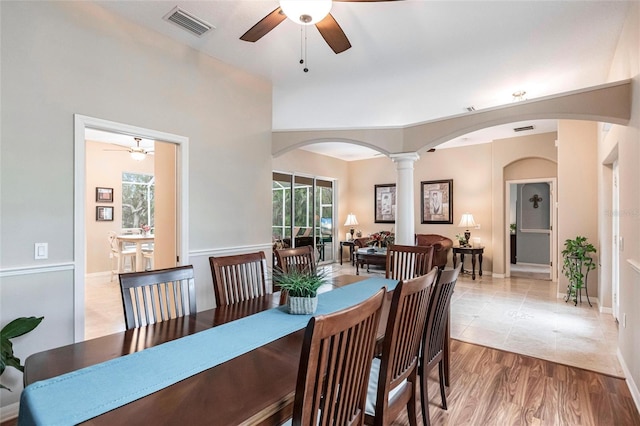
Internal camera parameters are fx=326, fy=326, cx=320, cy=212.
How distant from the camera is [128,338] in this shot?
1.53m

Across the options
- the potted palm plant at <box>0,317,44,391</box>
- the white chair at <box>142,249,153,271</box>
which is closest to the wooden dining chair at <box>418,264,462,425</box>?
the potted palm plant at <box>0,317,44,391</box>

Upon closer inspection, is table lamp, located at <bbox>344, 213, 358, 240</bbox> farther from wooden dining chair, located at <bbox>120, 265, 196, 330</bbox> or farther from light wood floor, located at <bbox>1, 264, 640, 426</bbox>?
wooden dining chair, located at <bbox>120, 265, 196, 330</bbox>

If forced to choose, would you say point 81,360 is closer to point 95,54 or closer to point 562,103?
point 95,54

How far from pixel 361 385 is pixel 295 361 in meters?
0.28

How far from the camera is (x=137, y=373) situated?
1190 mm

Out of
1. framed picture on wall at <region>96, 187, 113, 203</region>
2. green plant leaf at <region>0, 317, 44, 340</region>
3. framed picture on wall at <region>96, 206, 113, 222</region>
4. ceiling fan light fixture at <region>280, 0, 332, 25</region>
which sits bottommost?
green plant leaf at <region>0, 317, 44, 340</region>

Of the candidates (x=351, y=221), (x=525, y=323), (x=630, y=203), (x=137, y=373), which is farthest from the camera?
(x=351, y=221)

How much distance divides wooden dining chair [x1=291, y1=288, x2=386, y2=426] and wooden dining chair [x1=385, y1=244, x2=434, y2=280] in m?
1.90

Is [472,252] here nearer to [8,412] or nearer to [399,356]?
[399,356]

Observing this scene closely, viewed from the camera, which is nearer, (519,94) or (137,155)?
(519,94)

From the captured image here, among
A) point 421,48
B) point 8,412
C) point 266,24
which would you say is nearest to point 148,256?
point 8,412

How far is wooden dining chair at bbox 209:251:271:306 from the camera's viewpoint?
220 centimetres

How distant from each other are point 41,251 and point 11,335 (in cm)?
60

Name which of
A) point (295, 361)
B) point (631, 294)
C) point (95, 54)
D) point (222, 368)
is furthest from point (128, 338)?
point (631, 294)
